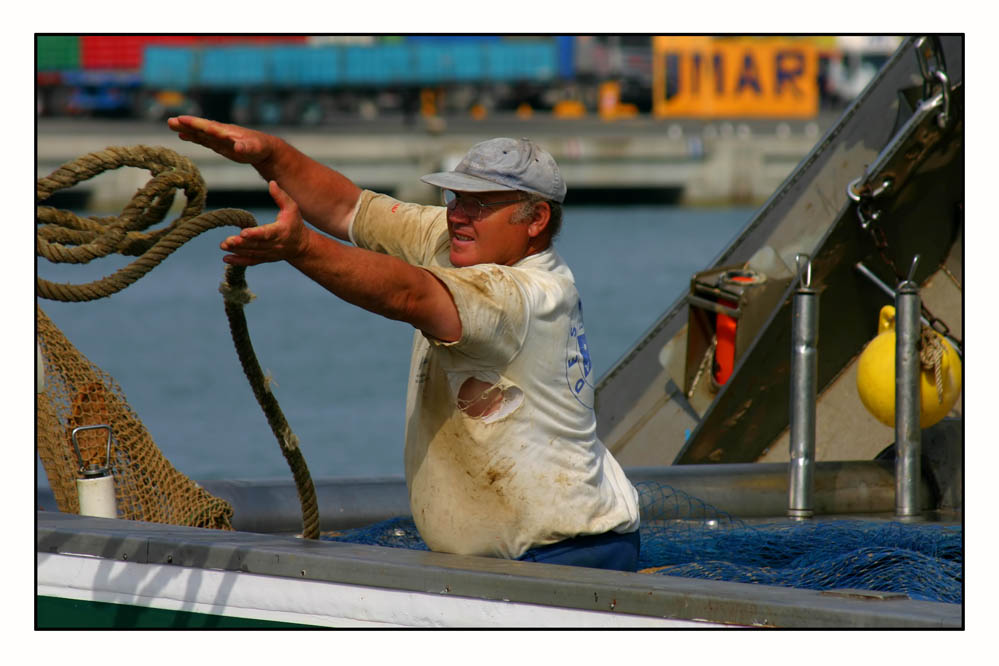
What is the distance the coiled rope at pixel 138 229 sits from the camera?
334 centimetres

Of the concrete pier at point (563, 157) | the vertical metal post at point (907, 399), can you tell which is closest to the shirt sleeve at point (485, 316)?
the vertical metal post at point (907, 399)

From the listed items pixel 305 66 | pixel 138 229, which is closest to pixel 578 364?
pixel 138 229

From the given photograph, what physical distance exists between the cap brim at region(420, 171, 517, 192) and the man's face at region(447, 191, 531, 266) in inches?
2.0

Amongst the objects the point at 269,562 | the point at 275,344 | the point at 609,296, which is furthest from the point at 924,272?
the point at 609,296

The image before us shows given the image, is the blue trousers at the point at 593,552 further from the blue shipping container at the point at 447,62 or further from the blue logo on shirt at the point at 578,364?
the blue shipping container at the point at 447,62

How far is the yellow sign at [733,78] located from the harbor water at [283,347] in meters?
17.8

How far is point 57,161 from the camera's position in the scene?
30.6m

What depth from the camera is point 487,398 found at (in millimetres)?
3420

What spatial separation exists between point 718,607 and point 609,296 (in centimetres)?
1989

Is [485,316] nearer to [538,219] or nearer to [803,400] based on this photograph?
[538,219]

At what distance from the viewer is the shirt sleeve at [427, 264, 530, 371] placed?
125 inches

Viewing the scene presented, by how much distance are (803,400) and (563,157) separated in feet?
92.6

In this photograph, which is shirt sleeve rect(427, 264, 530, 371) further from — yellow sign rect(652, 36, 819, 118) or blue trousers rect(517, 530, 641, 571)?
yellow sign rect(652, 36, 819, 118)

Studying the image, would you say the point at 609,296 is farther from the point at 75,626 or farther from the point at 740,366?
the point at 75,626
